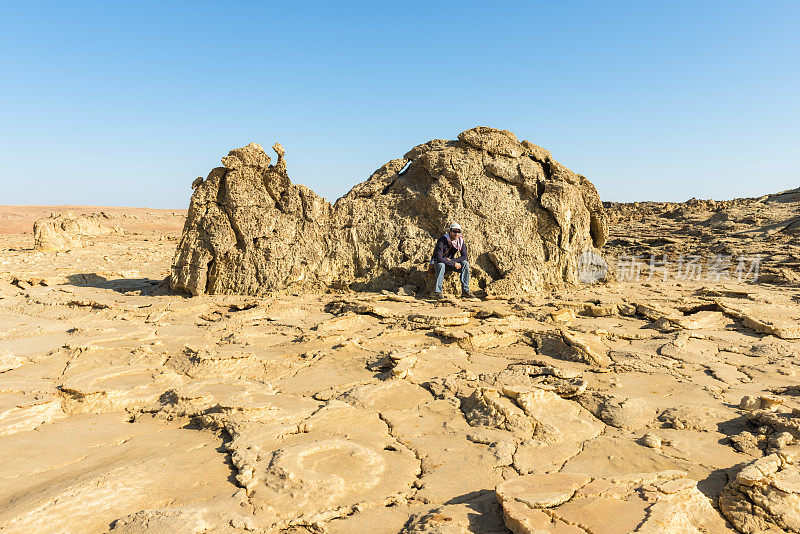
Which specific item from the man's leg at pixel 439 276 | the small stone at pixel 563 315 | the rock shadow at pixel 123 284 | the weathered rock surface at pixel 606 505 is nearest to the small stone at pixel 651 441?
the weathered rock surface at pixel 606 505

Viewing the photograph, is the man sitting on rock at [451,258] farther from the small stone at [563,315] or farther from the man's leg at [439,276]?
the small stone at [563,315]

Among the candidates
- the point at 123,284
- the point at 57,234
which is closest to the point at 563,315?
the point at 123,284

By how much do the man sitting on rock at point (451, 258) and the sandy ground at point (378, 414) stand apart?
0.99 meters

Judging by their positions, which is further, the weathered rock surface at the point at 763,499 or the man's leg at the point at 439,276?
the man's leg at the point at 439,276

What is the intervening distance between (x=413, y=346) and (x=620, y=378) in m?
1.74

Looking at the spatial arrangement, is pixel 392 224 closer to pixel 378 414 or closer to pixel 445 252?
pixel 445 252

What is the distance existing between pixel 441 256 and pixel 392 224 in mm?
1078

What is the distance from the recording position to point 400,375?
3.35 metres

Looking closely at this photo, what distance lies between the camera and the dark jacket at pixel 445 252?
636 centimetres

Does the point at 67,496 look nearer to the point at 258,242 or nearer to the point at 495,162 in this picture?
the point at 258,242

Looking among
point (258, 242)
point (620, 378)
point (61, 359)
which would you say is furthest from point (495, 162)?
point (61, 359)

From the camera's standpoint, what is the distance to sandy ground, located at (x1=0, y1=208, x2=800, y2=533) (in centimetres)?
179

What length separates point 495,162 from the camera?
23.5 feet

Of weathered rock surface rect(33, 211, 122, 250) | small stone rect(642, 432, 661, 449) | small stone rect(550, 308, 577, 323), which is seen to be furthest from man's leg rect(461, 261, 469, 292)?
weathered rock surface rect(33, 211, 122, 250)
